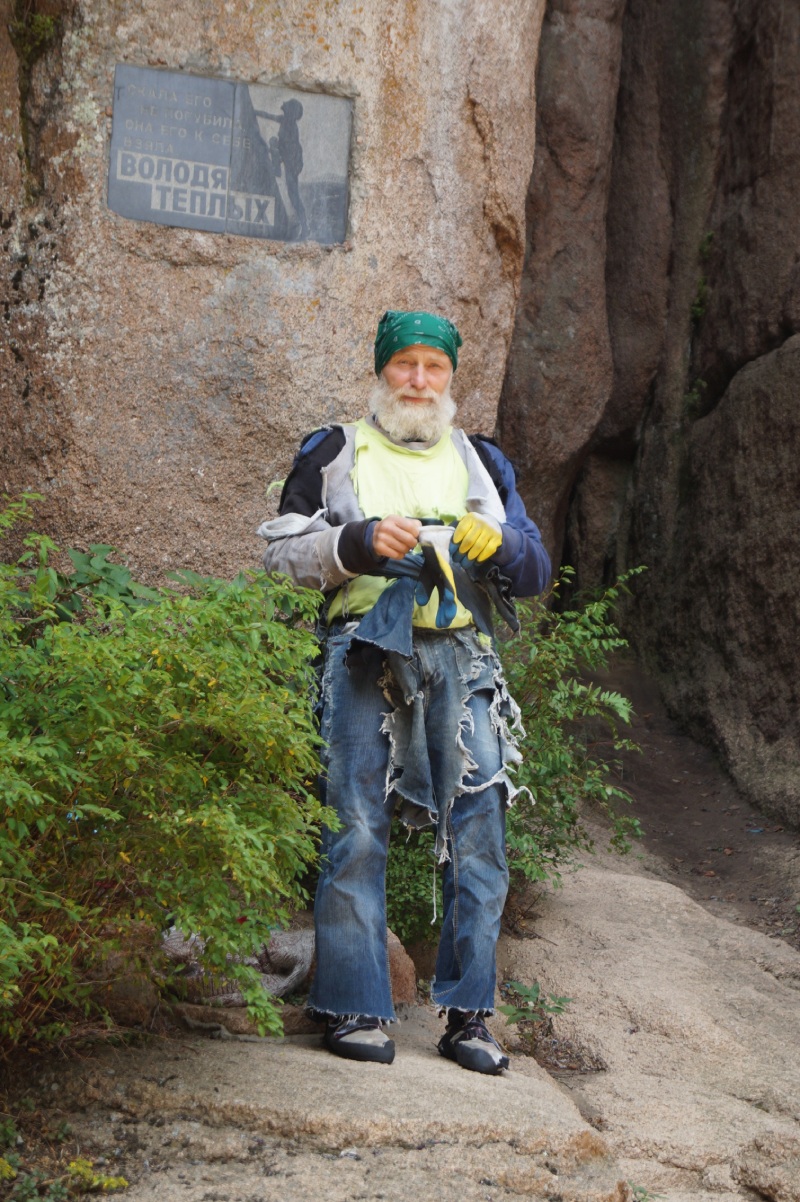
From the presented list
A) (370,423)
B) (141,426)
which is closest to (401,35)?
(141,426)

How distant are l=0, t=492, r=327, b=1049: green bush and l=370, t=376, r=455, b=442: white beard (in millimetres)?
795

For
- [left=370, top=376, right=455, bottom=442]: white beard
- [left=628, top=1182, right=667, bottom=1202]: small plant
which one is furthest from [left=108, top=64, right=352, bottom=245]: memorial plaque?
[left=628, top=1182, right=667, bottom=1202]: small plant

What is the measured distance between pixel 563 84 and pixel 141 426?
13.0ft

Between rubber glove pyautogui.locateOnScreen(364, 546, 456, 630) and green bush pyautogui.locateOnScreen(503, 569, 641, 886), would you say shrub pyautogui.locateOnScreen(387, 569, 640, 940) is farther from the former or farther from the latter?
rubber glove pyautogui.locateOnScreen(364, 546, 456, 630)

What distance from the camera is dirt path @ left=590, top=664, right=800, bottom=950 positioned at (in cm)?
Result: 600

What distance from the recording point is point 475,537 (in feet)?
11.0

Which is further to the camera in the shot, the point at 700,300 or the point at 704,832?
the point at 700,300

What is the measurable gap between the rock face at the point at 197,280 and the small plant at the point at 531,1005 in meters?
1.86

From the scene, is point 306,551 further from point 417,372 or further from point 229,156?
point 229,156

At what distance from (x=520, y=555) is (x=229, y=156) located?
2.59m

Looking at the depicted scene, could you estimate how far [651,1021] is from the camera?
4.39 meters

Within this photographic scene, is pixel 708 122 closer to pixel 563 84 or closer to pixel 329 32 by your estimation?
pixel 563 84

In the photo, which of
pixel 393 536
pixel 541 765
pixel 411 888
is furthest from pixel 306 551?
pixel 541 765

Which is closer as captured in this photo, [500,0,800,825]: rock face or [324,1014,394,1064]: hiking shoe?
[324,1014,394,1064]: hiking shoe
